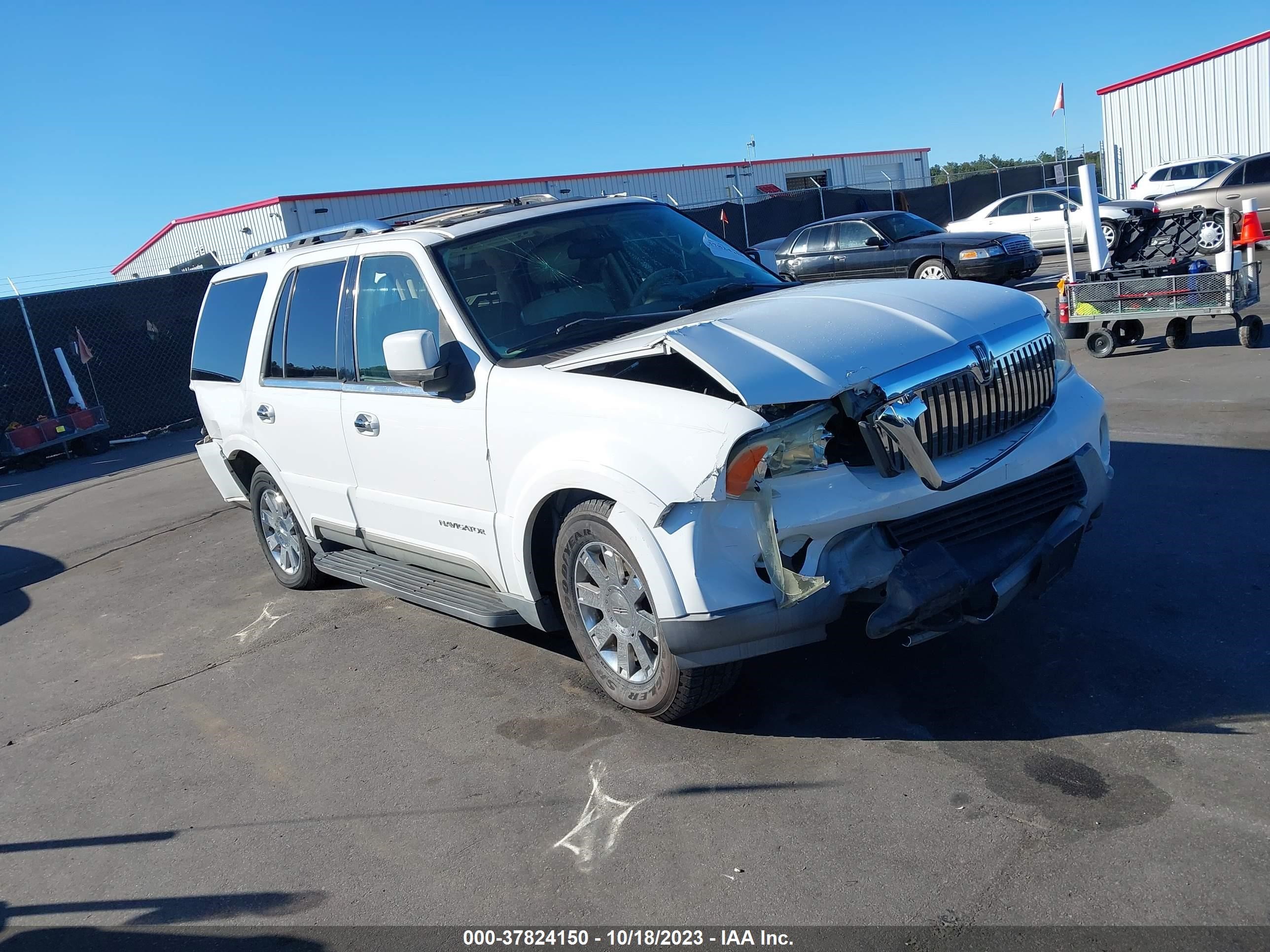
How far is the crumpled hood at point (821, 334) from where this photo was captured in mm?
3438

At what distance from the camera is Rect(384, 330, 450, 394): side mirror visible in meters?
4.20

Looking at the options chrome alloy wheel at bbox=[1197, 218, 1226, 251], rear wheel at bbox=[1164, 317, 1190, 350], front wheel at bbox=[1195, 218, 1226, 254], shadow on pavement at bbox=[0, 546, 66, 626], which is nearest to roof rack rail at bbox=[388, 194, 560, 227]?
shadow on pavement at bbox=[0, 546, 66, 626]

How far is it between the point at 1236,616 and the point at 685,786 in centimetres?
246

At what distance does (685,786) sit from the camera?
358 centimetres

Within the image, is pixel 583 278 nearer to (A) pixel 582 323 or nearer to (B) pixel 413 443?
(A) pixel 582 323

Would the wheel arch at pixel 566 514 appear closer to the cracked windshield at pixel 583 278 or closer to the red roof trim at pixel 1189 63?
the cracked windshield at pixel 583 278

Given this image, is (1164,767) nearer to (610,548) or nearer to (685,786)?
(685,786)

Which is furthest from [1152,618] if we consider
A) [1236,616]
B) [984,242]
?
[984,242]

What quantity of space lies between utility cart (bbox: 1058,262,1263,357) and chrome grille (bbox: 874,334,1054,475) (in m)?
6.43

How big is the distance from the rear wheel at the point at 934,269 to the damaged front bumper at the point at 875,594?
44.3 ft

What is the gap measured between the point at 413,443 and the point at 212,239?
101 ft

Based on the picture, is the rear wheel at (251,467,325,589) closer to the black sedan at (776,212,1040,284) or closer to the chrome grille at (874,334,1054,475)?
the chrome grille at (874,334,1054,475)

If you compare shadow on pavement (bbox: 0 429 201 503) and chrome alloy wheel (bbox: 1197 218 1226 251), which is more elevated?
chrome alloy wheel (bbox: 1197 218 1226 251)

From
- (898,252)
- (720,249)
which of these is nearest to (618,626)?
(720,249)
